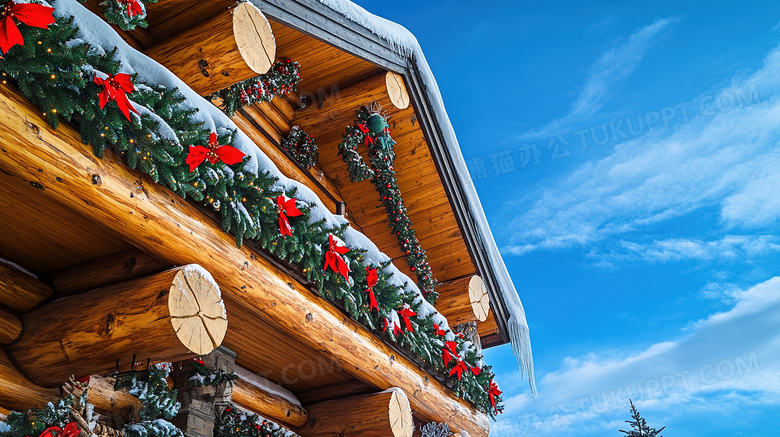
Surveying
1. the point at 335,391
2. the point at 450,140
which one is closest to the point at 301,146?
the point at 450,140

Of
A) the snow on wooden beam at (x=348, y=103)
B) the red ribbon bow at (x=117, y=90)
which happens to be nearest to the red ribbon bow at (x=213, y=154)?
the red ribbon bow at (x=117, y=90)

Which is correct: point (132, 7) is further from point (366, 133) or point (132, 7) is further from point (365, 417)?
point (365, 417)

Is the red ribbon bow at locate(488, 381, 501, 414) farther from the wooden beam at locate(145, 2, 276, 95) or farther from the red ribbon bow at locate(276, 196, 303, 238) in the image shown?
the wooden beam at locate(145, 2, 276, 95)

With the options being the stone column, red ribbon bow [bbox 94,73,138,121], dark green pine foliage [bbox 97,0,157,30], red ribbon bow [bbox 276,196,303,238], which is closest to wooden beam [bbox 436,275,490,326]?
the stone column

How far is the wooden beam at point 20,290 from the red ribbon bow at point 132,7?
5.28ft

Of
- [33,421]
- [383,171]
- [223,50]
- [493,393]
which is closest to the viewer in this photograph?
[33,421]

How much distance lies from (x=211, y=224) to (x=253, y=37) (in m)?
1.39

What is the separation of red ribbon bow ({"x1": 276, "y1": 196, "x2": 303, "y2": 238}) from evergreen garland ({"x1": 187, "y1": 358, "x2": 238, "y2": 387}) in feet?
3.81

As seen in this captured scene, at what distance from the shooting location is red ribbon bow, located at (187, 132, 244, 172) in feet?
9.57

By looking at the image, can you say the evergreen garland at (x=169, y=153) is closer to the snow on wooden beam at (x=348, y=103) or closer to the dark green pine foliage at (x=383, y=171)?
the dark green pine foliage at (x=383, y=171)

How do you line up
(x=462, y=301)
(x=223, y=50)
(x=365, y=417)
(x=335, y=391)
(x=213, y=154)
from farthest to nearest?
(x=462, y=301) < (x=335, y=391) < (x=365, y=417) < (x=223, y=50) < (x=213, y=154)

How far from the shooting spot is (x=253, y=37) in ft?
12.7

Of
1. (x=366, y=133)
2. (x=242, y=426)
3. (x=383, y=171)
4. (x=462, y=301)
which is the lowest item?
(x=242, y=426)

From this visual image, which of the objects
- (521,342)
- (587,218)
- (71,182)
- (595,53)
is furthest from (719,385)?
(71,182)
